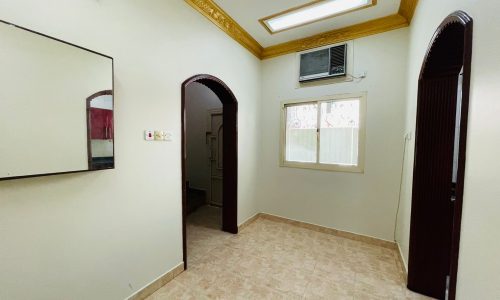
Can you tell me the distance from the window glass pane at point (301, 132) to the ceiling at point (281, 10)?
1.06 metres

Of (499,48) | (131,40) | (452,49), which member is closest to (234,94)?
(131,40)

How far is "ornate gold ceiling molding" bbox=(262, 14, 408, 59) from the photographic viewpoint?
2.54m

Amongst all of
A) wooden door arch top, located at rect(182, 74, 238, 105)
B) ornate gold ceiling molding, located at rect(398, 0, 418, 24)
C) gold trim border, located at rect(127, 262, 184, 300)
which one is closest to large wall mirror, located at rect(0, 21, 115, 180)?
wooden door arch top, located at rect(182, 74, 238, 105)

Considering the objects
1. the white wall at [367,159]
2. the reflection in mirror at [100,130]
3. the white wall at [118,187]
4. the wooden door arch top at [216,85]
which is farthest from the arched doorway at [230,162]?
the reflection in mirror at [100,130]

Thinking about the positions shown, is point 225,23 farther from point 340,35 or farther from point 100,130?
point 100,130

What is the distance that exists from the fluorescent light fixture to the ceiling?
0.26 ft

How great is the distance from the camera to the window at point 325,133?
2854 mm

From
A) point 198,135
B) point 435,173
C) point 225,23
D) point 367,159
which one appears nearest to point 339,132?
point 367,159

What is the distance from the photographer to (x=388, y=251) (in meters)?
2.58

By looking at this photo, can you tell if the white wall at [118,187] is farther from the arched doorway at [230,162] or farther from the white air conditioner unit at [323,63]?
the white air conditioner unit at [323,63]

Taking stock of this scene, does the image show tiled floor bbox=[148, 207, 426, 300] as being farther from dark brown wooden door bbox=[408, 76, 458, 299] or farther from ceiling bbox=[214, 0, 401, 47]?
ceiling bbox=[214, 0, 401, 47]

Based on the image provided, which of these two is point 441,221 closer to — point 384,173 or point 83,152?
point 384,173

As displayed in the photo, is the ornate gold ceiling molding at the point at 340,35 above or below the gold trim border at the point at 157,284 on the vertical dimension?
above

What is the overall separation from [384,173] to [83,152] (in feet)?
10.5
